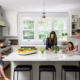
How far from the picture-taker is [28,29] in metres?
5.63

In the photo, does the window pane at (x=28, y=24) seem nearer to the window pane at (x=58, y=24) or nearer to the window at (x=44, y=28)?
the window at (x=44, y=28)

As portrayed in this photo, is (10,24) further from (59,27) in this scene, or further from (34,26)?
(59,27)

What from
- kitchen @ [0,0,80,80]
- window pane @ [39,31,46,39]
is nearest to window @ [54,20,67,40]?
kitchen @ [0,0,80,80]

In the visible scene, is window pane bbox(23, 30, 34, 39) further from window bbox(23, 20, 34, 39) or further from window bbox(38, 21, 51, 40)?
window bbox(38, 21, 51, 40)

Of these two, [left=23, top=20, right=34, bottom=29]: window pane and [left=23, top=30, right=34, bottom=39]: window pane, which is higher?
[left=23, top=20, right=34, bottom=29]: window pane

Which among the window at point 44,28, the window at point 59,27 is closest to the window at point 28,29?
the window at point 44,28

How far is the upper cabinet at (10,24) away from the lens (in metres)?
5.09

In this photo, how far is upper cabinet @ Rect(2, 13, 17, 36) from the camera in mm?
5089

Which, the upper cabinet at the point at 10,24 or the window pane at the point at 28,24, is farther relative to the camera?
the window pane at the point at 28,24

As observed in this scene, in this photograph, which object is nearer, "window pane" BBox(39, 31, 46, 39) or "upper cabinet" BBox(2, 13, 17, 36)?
"upper cabinet" BBox(2, 13, 17, 36)

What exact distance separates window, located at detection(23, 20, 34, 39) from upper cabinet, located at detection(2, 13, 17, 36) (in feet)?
2.08

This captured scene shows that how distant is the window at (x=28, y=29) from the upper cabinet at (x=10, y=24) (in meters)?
0.63

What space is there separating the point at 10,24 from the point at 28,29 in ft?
Answer: 3.24

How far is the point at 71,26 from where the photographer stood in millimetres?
5082
